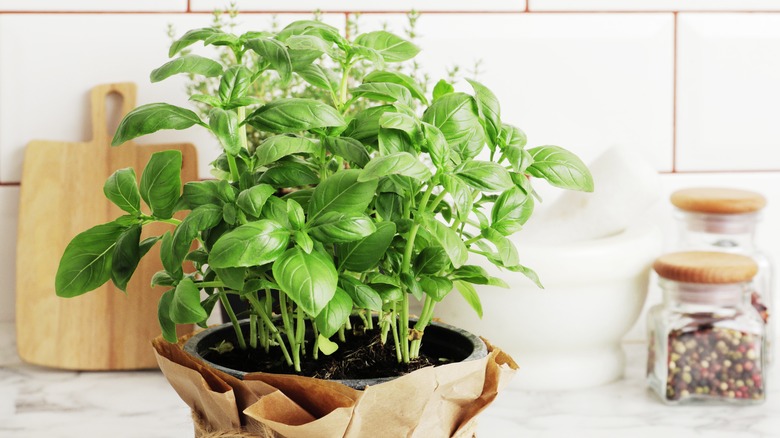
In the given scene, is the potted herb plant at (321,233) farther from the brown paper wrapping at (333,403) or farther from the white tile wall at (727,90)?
the white tile wall at (727,90)

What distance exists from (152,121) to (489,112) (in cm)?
21

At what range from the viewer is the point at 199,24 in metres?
1.10

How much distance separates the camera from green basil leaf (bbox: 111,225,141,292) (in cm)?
56

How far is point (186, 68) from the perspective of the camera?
0.54 metres

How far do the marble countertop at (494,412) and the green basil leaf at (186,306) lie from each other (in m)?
0.36

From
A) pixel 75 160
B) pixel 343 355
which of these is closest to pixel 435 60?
pixel 75 160

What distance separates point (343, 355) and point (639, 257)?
0.48 m

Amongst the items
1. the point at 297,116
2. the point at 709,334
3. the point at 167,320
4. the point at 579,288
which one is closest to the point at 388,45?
the point at 297,116

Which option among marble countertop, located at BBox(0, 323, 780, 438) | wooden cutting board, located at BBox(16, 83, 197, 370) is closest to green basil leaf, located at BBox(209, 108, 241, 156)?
marble countertop, located at BBox(0, 323, 780, 438)

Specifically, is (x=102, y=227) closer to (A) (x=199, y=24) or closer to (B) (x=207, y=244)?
(B) (x=207, y=244)

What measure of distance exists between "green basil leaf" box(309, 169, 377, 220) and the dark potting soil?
11 cm

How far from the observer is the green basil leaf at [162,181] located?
0.56 metres

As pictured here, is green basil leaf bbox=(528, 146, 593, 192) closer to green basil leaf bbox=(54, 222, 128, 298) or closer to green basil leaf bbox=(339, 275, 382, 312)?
green basil leaf bbox=(339, 275, 382, 312)

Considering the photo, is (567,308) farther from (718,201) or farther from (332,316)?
(332,316)
